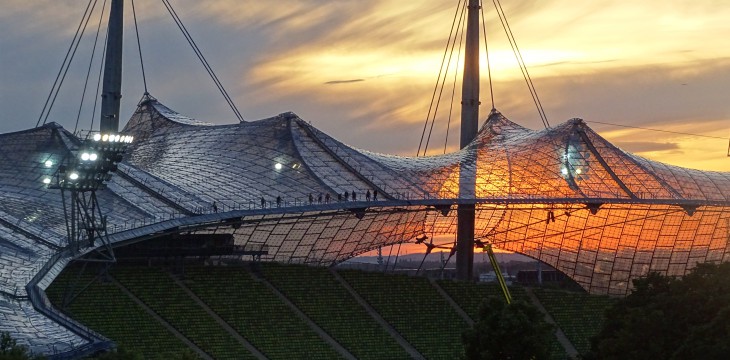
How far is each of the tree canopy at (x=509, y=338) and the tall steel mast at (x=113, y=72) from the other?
39378 mm

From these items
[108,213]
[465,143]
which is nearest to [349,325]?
[108,213]

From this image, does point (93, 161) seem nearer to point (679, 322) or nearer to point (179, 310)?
point (179, 310)

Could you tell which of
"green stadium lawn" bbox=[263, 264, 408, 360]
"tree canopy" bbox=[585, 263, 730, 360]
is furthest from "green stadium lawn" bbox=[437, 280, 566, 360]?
"tree canopy" bbox=[585, 263, 730, 360]

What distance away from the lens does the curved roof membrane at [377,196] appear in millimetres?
89500

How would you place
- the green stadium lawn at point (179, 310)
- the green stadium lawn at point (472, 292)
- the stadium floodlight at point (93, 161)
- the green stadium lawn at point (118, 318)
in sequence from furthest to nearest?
1. the green stadium lawn at point (472, 292)
2. the green stadium lawn at point (179, 310)
3. the green stadium lawn at point (118, 318)
4. the stadium floodlight at point (93, 161)

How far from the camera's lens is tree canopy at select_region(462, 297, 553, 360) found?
240 feet

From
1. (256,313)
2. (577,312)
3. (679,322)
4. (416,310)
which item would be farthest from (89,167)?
(577,312)

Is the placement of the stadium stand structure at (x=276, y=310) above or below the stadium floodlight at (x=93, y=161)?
below

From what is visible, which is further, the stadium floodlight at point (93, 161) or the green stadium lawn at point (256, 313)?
the green stadium lawn at point (256, 313)

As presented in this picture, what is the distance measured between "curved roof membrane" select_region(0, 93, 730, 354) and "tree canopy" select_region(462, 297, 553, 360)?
22.2 meters

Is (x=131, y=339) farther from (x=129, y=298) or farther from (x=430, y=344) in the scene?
(x=430, y=344)

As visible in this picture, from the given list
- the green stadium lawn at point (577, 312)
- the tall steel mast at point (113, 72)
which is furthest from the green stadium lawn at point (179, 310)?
the green stadium lawn at point (577, 312)

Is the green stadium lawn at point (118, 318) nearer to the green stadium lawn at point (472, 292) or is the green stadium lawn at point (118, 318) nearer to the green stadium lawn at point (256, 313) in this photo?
the green stadium lawn at point (256, 313)

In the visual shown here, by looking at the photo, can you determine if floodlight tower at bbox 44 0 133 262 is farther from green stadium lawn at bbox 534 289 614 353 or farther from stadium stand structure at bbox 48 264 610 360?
green stadium lawn at bbox 534 289 614 353
